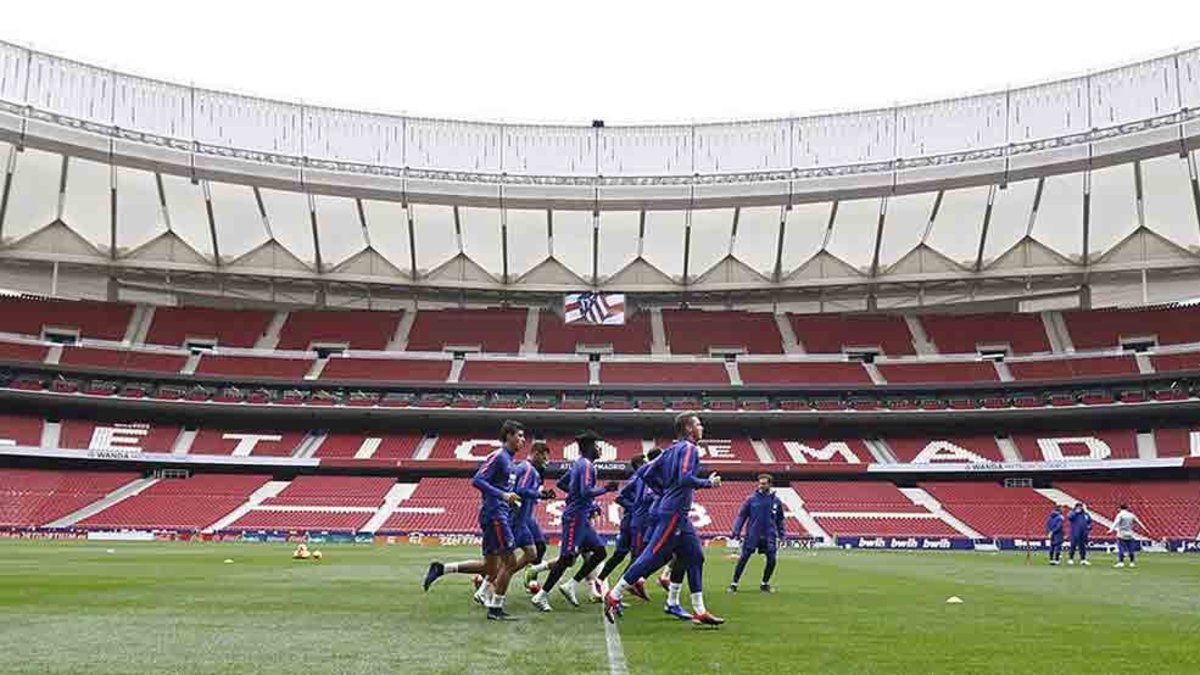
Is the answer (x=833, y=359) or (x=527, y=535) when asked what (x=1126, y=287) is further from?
(x=527, y=535)

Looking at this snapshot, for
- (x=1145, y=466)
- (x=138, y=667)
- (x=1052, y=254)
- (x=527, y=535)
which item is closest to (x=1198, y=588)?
(x=527, y=535)

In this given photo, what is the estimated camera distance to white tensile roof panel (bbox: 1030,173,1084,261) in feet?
153

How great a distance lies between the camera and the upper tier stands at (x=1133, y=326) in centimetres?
5081

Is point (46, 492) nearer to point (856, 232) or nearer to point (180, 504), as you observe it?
point (180, 504)

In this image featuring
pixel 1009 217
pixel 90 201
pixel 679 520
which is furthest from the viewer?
pixel 1009 217

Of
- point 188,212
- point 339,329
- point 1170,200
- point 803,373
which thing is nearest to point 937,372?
point 803,373

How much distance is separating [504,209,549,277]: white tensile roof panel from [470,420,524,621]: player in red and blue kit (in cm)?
4191

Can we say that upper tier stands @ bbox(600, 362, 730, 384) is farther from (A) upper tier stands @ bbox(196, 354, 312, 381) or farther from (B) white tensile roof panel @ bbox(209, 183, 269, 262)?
(B) white tensile roof panel @ bbox(209, 183, 269, 262)

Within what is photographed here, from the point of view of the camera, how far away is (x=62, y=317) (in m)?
52.0

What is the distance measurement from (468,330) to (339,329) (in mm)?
7262

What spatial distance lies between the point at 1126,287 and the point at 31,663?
56.6m

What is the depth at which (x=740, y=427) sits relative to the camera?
52.8 metres

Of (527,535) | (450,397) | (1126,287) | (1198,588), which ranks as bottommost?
(1198,588)

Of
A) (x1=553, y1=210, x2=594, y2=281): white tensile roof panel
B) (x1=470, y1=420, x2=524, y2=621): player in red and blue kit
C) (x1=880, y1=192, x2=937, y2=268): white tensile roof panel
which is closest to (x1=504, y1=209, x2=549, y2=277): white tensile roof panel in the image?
(x1=553, y1=210, x2=594, y2=281): white tensile roof panel
